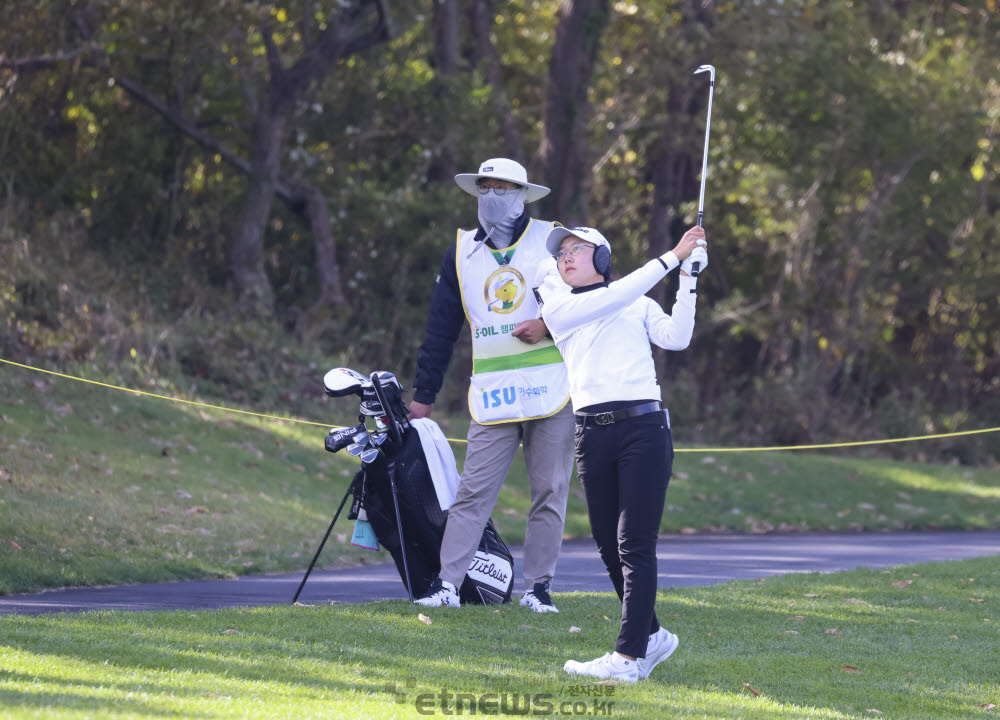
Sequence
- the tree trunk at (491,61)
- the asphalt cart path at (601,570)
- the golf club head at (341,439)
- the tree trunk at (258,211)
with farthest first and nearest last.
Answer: the tree trunk at (491,61), the tree trunk at (258,211), the asphalt cart path at (601,570), the golf club head at (341,439)

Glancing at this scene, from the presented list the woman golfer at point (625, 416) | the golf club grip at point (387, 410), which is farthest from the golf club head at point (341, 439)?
the woman golfer at point (625, 416)

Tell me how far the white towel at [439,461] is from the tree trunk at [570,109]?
13.4 metres

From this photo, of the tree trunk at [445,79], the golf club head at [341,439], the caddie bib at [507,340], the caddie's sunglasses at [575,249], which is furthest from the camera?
the tree trunk at [445,79]

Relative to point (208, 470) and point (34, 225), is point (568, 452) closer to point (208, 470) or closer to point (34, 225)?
point (208, 470)

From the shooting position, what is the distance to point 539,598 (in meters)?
7.46

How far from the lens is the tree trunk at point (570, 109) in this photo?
20.9 m

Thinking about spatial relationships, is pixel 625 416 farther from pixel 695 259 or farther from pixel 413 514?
pixel 413 514

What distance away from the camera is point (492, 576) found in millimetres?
7633

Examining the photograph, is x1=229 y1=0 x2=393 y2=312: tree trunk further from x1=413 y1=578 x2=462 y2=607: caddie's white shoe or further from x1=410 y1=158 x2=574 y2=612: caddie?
x1=413 y1=578 x2=462 y2=607: caddie's white shoe

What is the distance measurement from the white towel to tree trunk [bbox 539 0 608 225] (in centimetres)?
1336

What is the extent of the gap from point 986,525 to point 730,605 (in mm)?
9696

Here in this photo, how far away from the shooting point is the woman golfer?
573cm

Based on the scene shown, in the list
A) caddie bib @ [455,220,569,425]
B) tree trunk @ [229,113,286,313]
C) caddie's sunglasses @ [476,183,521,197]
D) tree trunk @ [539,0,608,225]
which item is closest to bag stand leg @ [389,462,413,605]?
caddie bib @ [455,220,569,425]

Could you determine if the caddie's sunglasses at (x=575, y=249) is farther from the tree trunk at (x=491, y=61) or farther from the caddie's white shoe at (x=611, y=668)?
the tree trunk at (x=491, y=61)
